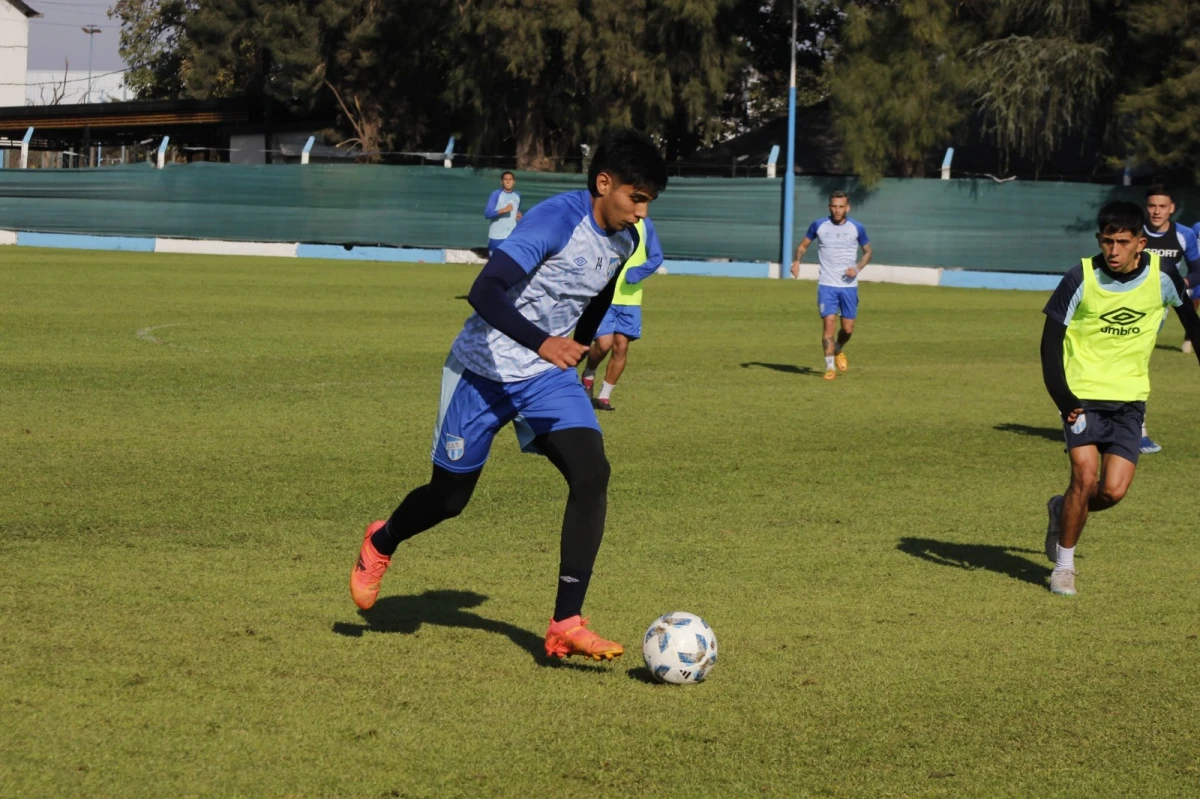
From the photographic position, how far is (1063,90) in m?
35.8

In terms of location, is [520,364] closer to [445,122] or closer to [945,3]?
[945,3]

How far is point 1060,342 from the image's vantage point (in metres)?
7.24

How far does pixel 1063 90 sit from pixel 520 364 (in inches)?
1306

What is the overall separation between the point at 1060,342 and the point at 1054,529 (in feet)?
3.20

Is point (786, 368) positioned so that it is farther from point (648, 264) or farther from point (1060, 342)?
point (1060, 342)

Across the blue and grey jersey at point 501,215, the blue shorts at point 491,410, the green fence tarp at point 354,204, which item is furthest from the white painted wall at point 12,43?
the blue shorts at point 491,410

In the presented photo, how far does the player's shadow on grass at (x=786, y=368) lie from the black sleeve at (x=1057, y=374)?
8852 millimetres

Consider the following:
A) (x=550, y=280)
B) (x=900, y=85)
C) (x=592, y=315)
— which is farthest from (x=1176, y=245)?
(x=900, y=85)

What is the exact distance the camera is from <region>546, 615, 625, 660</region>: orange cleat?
212 inches

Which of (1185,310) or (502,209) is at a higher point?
(502,209)

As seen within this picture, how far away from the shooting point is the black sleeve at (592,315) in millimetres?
5770

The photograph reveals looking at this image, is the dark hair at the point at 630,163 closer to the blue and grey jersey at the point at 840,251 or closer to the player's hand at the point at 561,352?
the player's hand at the point at 561,352

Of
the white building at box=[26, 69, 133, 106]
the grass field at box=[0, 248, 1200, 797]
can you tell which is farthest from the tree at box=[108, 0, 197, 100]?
the grass field at box=[0, 248, 1200, 797]

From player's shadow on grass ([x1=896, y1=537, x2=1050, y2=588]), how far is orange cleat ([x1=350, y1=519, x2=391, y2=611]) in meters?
3.14
